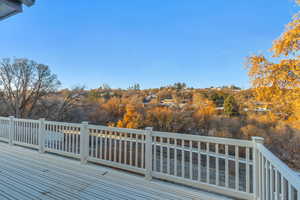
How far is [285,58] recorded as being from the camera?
233 inches

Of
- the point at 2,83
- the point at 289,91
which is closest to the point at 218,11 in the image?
the point at 289,91

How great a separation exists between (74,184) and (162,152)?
1498 mm

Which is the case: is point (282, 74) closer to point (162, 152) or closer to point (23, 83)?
point (162, 152)

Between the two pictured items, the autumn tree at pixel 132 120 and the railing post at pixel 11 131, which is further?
the autumn tree at pixel 132 120

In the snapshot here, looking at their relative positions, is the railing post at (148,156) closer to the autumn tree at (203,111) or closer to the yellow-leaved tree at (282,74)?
the yellow-leaved tree at (282,74)

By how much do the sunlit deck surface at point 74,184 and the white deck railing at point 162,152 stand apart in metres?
0.15

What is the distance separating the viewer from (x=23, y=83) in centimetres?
1195

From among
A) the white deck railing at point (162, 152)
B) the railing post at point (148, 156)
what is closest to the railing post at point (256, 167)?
the white deck railing at point (162, 152)

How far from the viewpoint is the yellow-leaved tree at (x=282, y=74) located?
561 cm

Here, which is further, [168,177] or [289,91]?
[289,91]

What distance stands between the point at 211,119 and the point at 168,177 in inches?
430

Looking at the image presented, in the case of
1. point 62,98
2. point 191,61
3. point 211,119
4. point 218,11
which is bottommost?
point 211,119

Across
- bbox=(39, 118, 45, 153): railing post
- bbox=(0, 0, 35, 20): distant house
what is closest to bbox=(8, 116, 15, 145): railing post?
bbox=(39, 118, 45, 153): railing post

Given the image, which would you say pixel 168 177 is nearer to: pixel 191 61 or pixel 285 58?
pixel 285 58
